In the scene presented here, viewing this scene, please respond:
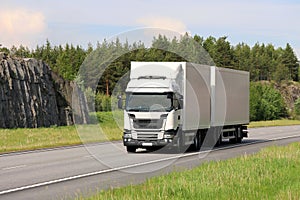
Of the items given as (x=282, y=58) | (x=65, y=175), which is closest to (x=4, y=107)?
A: (x=65, y=175)

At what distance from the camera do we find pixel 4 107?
5262 centimetres

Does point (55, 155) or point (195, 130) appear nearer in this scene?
point (55, 155)

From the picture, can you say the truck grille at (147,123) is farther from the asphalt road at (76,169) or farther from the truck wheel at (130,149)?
the truck wheel at (130,149)

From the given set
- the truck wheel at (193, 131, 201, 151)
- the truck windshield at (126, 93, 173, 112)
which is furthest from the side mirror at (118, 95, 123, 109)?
the truck wheel at (193, 131, 201, 151)

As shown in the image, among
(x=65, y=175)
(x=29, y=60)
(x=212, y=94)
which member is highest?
(x=29, y=60)

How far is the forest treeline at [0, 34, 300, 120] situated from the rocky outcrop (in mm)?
3399

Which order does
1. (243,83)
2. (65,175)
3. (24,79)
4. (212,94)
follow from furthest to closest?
(24,79) < (243,83) < (212,94) < (65,175)

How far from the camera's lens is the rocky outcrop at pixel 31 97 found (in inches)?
2099

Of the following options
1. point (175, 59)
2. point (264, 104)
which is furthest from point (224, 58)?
point (175, 59)

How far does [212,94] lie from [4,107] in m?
26.7

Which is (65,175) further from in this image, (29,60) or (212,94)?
(29,60)

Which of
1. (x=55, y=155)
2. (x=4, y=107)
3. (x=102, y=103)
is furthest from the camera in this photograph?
(x=102, y=103)

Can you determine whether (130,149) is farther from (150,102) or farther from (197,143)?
(197,143)

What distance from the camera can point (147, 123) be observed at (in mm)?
25859
